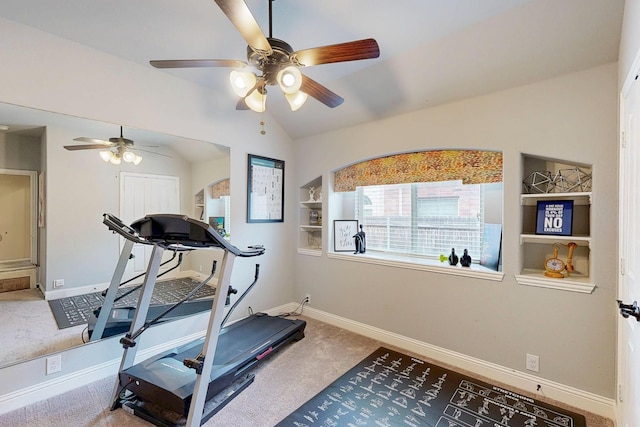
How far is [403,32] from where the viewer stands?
2.22 meters

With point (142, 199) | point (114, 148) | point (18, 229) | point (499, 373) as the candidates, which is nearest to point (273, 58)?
point (114, 148)

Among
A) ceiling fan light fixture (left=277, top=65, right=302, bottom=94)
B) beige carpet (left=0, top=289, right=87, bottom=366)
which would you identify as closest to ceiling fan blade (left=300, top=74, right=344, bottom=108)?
ceiling fan light fixture (left=277, top=65, right=302, bottom=94)

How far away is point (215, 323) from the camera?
1.89 metres

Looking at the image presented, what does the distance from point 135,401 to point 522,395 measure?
301 cm

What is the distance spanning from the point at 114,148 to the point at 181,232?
4.46 feet

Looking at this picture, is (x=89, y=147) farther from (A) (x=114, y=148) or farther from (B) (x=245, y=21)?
(B) (x=245, y=21)

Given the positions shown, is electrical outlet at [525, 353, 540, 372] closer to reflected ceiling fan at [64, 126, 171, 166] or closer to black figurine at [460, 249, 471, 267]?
black figurine at [460, 249, 471, 267]

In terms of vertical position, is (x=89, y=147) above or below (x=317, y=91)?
below

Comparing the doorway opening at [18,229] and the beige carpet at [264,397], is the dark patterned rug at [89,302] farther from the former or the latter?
the beige carpet at [264,397]

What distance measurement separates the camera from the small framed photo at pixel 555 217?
7.42 ft

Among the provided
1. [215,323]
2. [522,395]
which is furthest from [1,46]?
[522,395]

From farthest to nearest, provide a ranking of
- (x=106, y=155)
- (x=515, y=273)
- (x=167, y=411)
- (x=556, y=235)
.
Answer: (x=106, y=155)
(x=515, y=273)
(x=556, y=235)
(x=167, y=411)

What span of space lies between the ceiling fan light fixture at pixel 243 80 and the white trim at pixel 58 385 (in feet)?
8.50

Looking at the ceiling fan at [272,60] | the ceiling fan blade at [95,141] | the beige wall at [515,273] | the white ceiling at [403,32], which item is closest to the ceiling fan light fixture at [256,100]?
the ceiling fan at [272,60]
